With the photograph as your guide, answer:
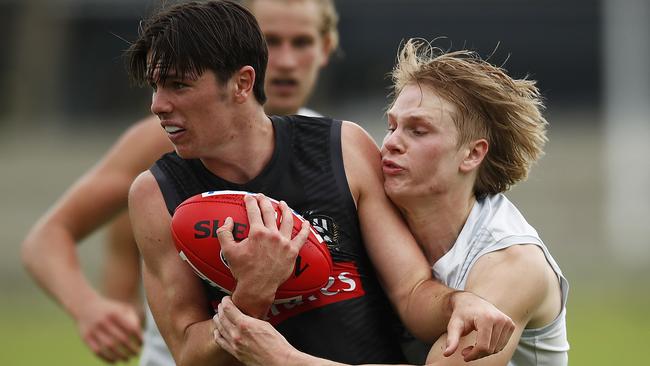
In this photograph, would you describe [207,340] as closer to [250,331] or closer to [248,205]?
[250,331]

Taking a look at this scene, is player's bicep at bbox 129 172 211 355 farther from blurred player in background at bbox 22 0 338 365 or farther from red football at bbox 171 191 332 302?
blurred player in background at bbox 22 0 338 365

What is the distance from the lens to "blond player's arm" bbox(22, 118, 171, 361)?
5.51 metres

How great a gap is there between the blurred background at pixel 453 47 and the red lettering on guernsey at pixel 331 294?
12.2 metres

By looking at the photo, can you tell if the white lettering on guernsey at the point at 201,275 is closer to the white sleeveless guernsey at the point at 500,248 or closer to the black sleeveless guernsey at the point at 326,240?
the black sleeveless guernsey at the point at 326,240

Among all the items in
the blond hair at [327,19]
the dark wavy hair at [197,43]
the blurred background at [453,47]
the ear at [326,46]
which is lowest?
the blurred background at [453,47]

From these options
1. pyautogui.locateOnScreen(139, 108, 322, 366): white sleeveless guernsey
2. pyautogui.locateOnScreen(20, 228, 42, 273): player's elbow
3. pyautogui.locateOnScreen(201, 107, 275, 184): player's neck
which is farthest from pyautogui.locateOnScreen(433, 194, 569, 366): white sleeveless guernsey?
pyautogui.locateOnScreen(20, 228, 42, 273): player's elbow

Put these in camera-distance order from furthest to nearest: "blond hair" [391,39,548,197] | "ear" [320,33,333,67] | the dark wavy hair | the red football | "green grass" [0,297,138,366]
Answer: "green grass" [0,297,138,366] < "ear" [320,33,333,67] < "blond hair" [391,39,548,197] < the dark wavy hair < the red football

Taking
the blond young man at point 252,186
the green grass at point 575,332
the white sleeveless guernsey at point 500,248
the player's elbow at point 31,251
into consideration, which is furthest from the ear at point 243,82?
the green grass at point 575,332

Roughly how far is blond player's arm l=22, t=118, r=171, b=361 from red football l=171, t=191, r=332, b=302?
1464 mm

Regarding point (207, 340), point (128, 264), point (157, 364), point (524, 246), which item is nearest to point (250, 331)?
point (207, 340)

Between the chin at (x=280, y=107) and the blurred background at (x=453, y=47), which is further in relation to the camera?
the blurred background at (x=453, y=47)

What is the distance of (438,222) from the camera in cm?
449

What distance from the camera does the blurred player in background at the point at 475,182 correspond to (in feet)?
13.9

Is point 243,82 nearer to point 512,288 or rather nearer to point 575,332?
point 512,288
